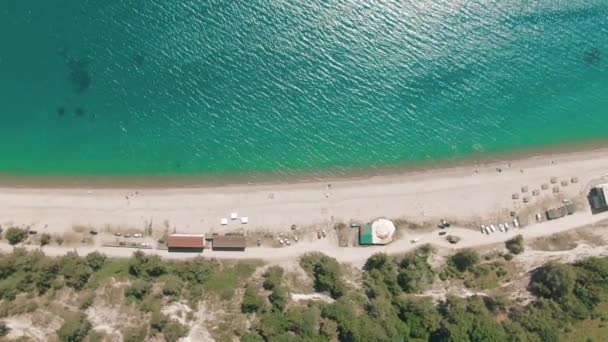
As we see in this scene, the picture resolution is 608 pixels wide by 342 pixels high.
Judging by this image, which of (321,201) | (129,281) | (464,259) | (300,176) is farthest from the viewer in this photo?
(300,176)

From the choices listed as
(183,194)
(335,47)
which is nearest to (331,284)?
(183,194)

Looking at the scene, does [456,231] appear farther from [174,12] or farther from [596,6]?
[174,12]

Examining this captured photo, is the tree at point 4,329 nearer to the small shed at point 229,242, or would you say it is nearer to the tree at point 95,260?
the tree at point 95,260

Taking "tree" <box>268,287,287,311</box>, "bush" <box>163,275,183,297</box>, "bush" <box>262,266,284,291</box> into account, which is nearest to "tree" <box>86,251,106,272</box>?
"bush" <box>163,275,183,297</box>

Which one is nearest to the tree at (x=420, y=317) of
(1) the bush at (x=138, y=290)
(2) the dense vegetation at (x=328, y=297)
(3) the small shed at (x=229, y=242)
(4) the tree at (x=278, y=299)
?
(2) the dense vegetation at (x=328, y=297)

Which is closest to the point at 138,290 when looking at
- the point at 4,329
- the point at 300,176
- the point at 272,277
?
the point at 4,329

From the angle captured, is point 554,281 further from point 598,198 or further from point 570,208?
point 598,198
